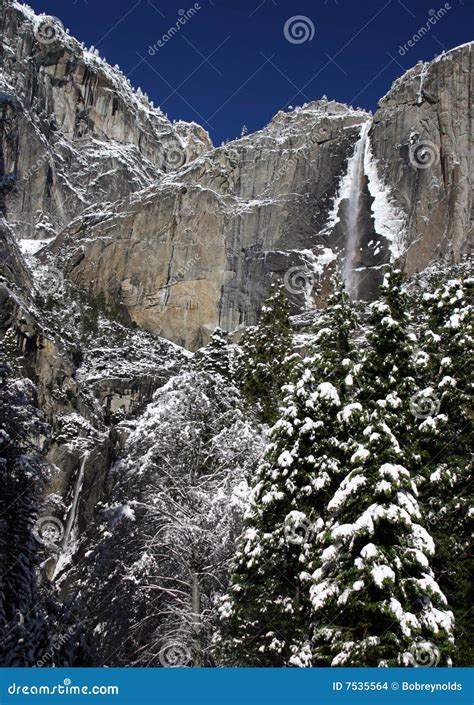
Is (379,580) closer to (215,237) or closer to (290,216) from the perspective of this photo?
(290,216)

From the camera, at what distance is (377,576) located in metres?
12.1

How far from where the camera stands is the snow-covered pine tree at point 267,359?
23641 mm

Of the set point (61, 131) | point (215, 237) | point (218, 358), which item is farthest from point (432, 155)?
point (61, 131)

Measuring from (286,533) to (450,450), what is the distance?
16.0ft

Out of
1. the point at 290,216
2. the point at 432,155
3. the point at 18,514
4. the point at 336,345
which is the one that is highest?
the point at 290,216

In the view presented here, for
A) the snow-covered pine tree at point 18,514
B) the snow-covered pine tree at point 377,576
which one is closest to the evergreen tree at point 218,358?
the snow-covered pine tree at point 18,514

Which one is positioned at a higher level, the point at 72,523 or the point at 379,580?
the point at 72,523

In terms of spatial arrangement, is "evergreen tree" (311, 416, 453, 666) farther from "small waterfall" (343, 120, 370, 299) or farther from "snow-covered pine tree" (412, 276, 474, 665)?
"small waterfall" (343, 120, 370, 299)

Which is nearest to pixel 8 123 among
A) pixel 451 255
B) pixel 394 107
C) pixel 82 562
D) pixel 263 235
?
pixel 263 235

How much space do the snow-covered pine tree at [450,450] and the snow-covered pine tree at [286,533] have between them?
2419mm

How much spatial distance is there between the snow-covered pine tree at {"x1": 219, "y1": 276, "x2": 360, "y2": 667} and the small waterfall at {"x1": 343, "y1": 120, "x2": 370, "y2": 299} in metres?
59.0

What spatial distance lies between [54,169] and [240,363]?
10378 centimetres

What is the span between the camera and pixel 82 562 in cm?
1867

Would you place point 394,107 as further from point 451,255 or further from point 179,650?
point 179,650
